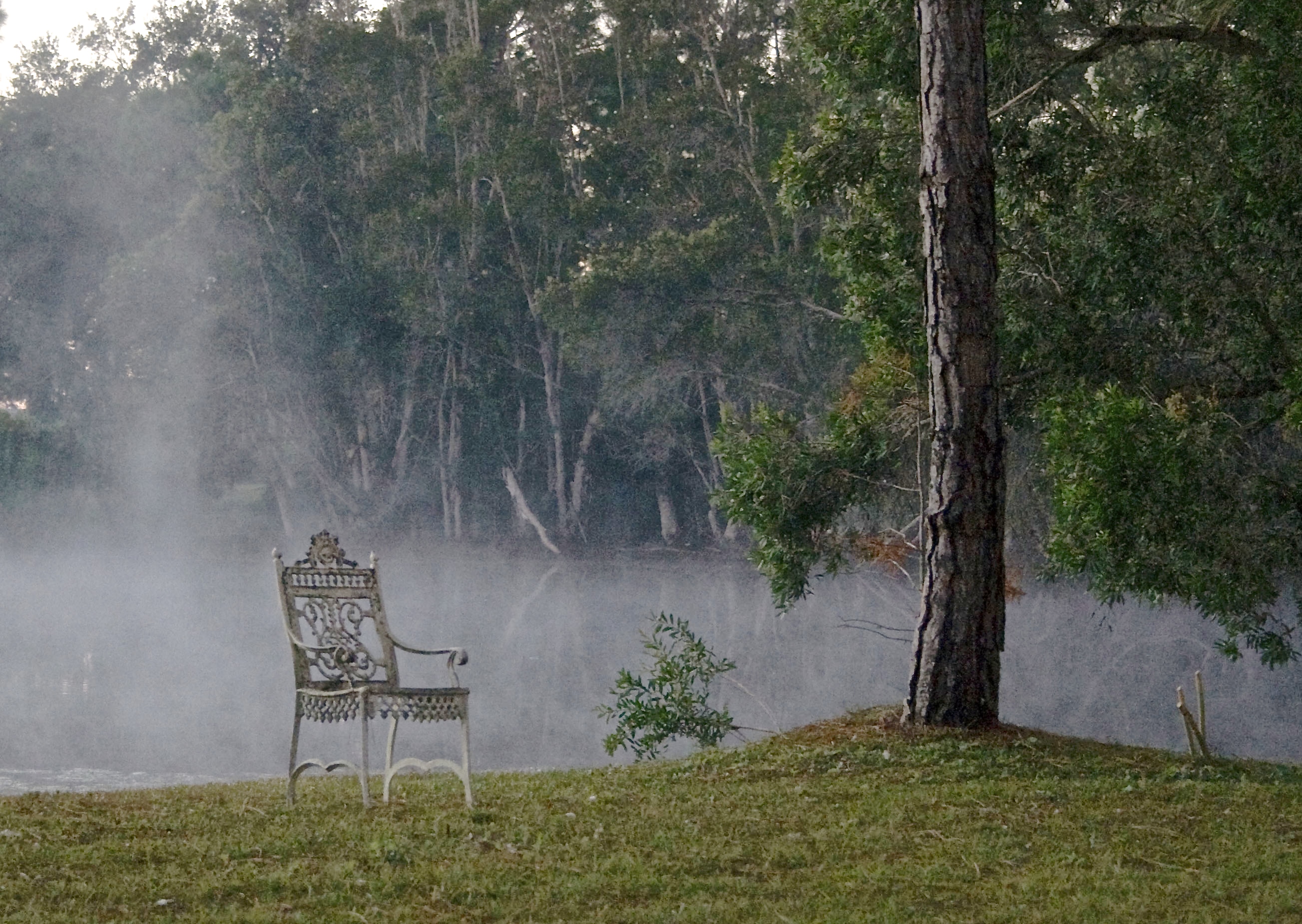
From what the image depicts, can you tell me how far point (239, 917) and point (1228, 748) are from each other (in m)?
11.0

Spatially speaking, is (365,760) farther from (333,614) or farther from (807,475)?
(807,475)

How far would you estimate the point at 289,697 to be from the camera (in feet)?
47.0

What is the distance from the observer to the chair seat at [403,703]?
4535mm

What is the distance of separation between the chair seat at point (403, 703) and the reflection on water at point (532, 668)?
19.1 feet

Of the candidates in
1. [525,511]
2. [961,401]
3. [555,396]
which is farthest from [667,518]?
[961,401]

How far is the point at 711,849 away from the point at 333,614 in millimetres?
1638

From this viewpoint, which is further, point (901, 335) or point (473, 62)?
point (473, 62)

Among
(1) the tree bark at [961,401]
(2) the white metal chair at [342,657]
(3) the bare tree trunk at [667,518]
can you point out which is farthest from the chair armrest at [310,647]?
(3) the bare tree trunk at [667,518]

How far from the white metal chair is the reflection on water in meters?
5.62

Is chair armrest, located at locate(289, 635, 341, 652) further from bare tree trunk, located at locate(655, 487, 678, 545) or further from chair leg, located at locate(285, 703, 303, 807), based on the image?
bare tree trunk, located at locate(655, 487, 678, 545)

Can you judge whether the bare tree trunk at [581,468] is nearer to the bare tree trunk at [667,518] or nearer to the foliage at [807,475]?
the bare tree trunk at [667,518]

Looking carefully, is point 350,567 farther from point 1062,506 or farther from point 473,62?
Answer: point 473,62

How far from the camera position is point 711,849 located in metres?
3.84

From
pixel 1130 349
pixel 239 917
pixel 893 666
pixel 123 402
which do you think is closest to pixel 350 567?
pixel 239 917
